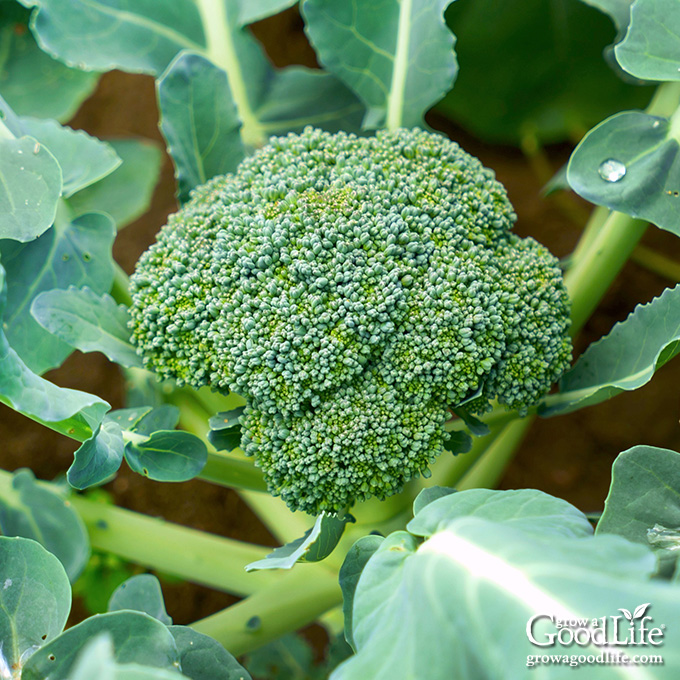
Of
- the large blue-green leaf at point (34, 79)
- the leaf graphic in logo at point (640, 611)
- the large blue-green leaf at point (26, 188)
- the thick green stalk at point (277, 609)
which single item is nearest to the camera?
the leaf graphic in logo at point (640, 611)

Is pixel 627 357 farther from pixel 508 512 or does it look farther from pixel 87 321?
pixel 87 321

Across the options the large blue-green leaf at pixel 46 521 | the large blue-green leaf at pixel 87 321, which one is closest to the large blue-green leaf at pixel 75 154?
the large blue-green leaf at pixel 87 321

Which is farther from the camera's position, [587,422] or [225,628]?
[587,422]

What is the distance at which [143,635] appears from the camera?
792mm

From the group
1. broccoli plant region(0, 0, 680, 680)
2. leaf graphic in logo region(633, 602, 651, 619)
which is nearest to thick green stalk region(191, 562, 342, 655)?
broccoli plant region(0, 0, 680, 680)

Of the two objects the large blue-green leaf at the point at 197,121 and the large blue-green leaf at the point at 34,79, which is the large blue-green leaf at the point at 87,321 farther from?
the large blue-green leaf at the point at 34,79

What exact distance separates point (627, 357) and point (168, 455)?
75cm

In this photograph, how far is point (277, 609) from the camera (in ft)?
3.74

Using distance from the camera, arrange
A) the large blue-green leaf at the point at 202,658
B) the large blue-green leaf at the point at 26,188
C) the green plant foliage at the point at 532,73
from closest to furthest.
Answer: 1. the large blue-green leaf at the point at 202,658
2. the large blue-green leaf at the point at 26,188
3. the green plant foliage at the point at 532,73

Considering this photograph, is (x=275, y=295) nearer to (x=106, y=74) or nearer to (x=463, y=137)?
(x=463, y=137)

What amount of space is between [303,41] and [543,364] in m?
1.35

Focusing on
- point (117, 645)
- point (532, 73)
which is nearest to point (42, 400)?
point (117, 645)

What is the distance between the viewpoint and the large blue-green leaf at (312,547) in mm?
813

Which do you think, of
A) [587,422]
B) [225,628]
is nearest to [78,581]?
[225,628]
